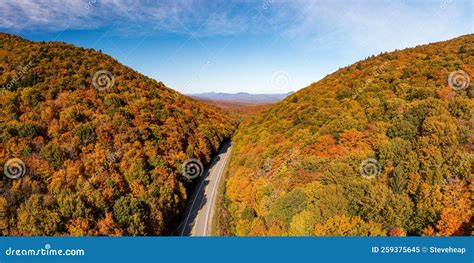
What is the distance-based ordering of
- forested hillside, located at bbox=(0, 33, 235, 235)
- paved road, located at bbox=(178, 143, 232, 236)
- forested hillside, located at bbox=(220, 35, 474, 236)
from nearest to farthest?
forested hillside, located at bbox=(220, 35, 474, 236)
forested hillside, located at bbox=(0, 33, 235, 235)
paved road, located at bbox=(178, 143, 232, 236)

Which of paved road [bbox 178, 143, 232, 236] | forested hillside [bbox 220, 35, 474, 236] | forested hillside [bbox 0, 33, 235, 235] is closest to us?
forested hillside [bbox 220, 35, 474, 236]

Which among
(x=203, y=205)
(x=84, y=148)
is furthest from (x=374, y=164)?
(x=84, y=148)

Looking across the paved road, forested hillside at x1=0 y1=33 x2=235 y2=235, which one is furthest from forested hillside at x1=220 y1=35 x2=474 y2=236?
forested hillside at x1=0 y1=33 x2=235 y2=235

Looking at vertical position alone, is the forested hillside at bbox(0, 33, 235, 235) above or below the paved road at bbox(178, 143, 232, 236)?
above

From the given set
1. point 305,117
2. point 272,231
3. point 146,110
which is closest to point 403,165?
point 272,231

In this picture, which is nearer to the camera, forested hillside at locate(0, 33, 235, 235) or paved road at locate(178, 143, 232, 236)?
forested hillside at locate(0, 33, 235, 235)

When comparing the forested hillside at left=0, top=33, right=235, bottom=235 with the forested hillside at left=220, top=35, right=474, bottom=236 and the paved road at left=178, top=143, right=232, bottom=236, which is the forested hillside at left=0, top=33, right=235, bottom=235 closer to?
the paved road at left=178, top=143, right=232, bottom=236

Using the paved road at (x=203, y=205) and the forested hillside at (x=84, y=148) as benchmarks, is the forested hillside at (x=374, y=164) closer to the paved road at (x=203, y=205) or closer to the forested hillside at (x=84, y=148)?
the paved road at (x=203, y=205)

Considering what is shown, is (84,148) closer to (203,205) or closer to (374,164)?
(203,205)
